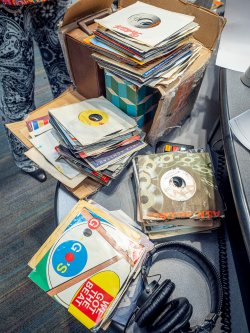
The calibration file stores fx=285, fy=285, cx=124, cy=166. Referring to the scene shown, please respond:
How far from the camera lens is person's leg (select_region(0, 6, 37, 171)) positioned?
3.48ft

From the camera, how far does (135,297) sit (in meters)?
0.65

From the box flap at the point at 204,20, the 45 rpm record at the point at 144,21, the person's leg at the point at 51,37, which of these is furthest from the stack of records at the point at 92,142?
the person's leg at the point at 51,37

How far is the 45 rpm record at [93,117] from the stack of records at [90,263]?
0.26m

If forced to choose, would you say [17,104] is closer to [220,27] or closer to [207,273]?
[220,27]

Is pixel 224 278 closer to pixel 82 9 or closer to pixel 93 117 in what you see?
pixel 93 117

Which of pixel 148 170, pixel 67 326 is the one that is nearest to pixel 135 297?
pixel 148 170

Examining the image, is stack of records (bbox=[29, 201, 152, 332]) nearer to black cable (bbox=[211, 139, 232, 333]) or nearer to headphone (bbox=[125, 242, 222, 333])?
headphone (bbox=[125, 242, 222, 333])

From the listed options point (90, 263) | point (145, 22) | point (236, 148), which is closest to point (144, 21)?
point (145, 22)

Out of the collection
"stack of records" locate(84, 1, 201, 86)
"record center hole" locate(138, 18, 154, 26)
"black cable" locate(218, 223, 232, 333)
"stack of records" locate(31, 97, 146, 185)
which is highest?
"record center hole" locate(138, 18, 154, 26)

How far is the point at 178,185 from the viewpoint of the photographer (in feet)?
2.46

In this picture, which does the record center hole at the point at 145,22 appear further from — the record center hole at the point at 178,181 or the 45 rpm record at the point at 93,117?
the record center hole at the point at 178,181

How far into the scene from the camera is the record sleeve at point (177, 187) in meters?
0.70

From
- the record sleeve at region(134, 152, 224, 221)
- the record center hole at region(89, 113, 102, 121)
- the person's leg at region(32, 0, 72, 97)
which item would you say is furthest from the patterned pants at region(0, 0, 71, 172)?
the record sleeve at region(134, 152, 224, 221)

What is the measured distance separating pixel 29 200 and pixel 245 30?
4.44 ft
